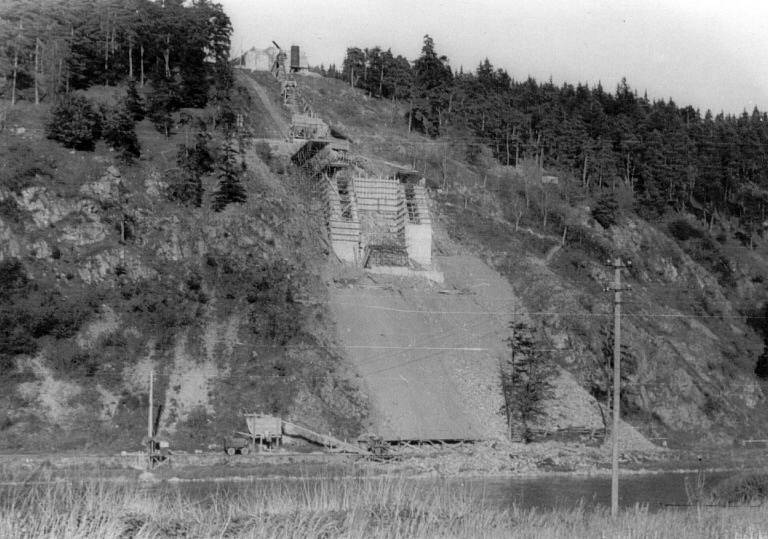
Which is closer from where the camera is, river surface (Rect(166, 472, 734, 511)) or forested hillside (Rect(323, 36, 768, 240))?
river surface (Rect(166, 472, 734, 511))

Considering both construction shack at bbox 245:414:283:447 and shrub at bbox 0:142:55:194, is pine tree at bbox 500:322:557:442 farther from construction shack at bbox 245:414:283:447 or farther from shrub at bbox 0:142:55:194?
shrub at bbox 0:142:55:194

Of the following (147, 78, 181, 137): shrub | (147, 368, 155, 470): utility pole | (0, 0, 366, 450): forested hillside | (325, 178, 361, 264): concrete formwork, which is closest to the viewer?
(147, 368, 155, 470): utility pole

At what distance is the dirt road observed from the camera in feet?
181

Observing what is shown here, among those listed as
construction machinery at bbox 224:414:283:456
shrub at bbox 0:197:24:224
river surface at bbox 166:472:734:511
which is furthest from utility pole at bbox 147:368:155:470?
shrub at bbox 0:197:24:224

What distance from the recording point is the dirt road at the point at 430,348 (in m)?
55.1

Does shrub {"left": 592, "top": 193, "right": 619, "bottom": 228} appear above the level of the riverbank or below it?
above

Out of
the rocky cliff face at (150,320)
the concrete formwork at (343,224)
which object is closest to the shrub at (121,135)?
the rocky cliff face at (150,320)

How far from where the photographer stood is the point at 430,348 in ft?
201

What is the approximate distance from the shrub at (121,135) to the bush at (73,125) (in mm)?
1075

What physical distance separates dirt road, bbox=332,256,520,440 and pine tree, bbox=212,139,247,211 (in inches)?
444

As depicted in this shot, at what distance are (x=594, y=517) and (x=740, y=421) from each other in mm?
40893

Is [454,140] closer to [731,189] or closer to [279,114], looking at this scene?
[279,114]

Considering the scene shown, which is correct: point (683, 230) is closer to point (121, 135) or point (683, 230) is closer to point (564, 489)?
point (564, 489)

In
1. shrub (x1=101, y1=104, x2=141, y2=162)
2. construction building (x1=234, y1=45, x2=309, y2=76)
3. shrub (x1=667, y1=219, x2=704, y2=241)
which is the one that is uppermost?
construction building (x1=234, y1=45, x2=309, y2=76)
